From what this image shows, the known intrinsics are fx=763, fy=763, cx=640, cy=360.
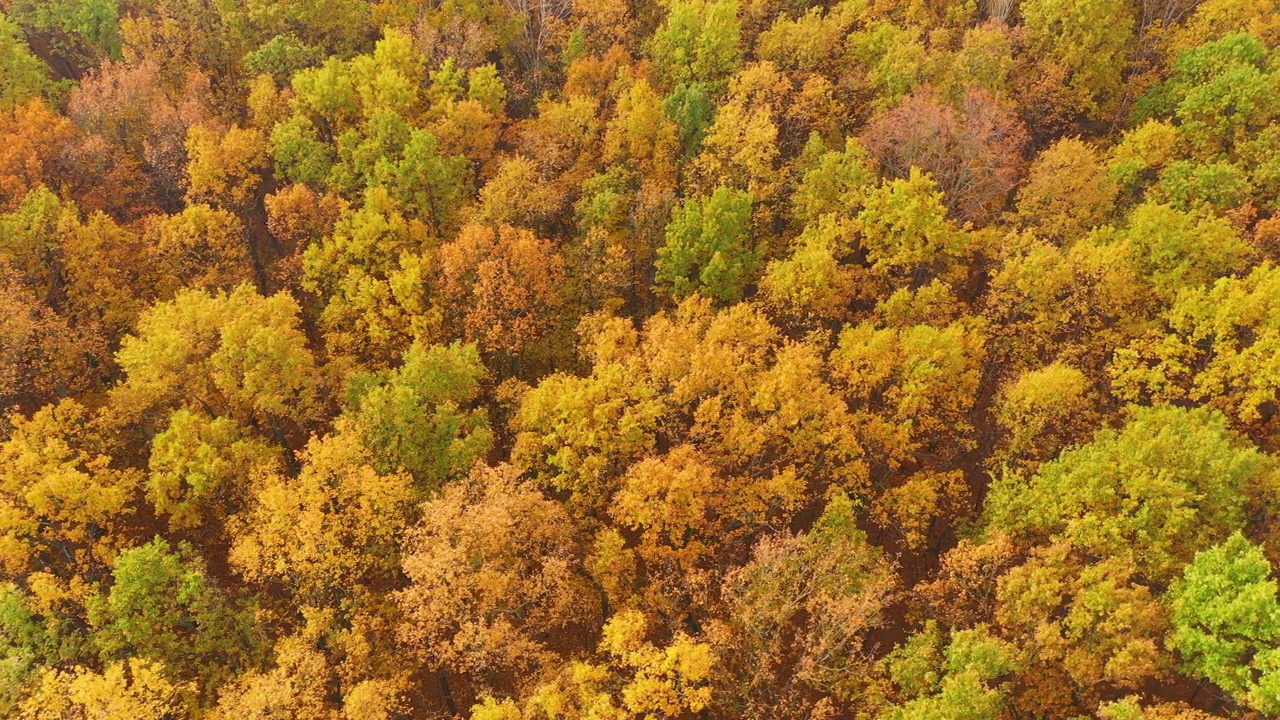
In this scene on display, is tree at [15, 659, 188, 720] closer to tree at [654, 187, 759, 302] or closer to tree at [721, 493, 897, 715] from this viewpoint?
tree at [721, 493, 897, 715]

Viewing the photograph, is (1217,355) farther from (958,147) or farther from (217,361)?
(217,361)

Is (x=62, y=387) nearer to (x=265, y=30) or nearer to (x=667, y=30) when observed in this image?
(x=265, y=30)

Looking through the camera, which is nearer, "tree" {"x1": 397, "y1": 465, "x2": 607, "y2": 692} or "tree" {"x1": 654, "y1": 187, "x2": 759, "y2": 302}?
"tree" {"x1": 397, "y1": 465, "x2": 607, "y2": 692}

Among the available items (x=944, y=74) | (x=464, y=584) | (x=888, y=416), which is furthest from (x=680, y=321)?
(x=944, y=74)

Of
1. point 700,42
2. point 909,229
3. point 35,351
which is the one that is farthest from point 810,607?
point 35,351

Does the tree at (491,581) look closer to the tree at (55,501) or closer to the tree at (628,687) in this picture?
the tree at (628,687)

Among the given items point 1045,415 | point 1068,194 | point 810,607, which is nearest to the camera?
point 810,607

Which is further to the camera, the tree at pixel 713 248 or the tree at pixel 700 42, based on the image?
the tree at pixel 700 42

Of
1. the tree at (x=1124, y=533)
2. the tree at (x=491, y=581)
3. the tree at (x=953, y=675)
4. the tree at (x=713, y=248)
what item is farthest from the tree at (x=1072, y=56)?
the tree at (x=491, y=581)

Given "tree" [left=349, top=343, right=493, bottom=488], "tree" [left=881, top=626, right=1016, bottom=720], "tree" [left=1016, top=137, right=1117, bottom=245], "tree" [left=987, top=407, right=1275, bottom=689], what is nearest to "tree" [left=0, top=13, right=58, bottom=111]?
"tree" [left=349, top=343, right=493, bottom=488]
